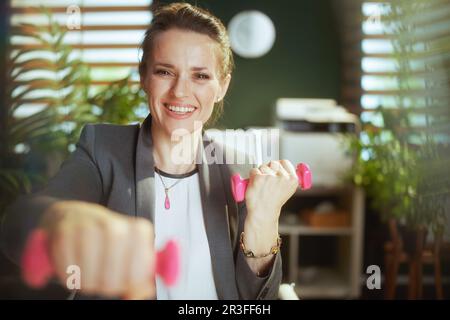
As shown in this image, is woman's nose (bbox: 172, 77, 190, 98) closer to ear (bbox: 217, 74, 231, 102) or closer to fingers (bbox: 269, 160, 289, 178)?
ear (bbox: 217, 74, 231, 102)

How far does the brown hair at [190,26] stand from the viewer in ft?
3.02

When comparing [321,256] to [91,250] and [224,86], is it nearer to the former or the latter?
[224,86]

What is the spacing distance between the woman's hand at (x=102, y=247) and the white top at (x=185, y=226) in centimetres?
18

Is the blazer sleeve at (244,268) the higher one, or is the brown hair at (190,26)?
the brown hair at (190,26)

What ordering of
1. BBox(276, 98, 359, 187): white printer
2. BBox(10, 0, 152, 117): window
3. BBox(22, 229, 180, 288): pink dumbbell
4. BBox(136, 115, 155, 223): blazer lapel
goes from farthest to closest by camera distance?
BBox(276, 98, 359, 187): white printer
BBox(10, 0, 152, 117): window
BBox(136, 115, 155, 223): blazer lapel
BBox(22, 229, 180, 288): pink dumbbell

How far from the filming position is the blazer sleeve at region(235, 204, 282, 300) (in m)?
0.93

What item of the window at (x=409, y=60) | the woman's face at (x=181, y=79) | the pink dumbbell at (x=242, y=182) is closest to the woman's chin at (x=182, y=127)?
the woman's face at (x=181, y=79)

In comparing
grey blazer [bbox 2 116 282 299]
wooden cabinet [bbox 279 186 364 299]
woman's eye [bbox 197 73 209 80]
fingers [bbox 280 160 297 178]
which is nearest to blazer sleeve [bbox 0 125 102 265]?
grey blazer [bbox 2 116 282 299]

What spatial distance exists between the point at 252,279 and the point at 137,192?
10.3 inches

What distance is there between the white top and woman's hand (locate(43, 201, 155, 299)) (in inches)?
7.2

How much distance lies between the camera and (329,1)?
3.55 feet

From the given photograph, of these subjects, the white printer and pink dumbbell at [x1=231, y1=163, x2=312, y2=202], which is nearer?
pink dumbbell at [x1=231, y1=163, x2=312, y2=202]

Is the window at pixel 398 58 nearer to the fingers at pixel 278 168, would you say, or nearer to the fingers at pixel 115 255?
the fingers at pixel 278 168

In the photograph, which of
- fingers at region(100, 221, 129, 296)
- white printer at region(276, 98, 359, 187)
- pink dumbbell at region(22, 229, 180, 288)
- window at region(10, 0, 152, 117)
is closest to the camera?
fingers at region(100, 221, 129, 296)
